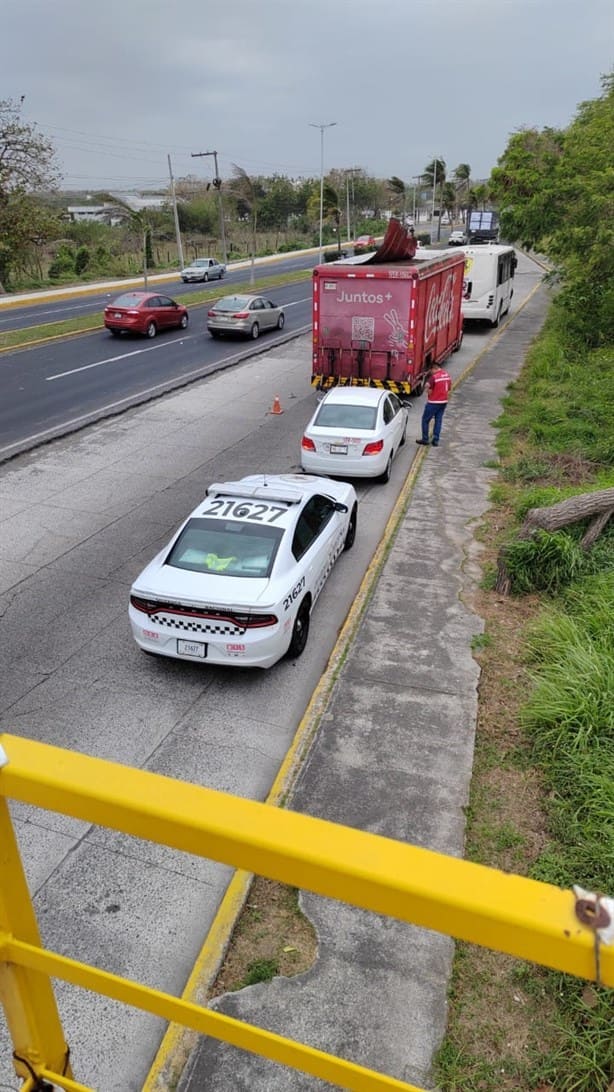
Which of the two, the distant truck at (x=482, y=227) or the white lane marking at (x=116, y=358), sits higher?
the distant truck at (x=482, y=227)

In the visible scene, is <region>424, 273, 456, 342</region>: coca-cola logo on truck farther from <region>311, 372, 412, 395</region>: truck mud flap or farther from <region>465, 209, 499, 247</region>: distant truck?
<region>465, 209, 499, 247</region>: distant truck

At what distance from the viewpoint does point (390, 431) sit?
517 inches

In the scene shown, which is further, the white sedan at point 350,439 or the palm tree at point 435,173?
the palm tree at point 435,173

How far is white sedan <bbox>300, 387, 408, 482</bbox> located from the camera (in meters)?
12.5

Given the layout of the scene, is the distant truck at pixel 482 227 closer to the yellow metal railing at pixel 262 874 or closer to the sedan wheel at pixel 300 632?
the sedan wheel at pixel 300 632

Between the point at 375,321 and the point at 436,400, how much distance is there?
2964mm

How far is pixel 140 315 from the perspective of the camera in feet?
87.6

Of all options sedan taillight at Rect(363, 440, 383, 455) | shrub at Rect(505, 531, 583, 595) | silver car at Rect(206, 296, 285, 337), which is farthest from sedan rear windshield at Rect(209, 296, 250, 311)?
shrub at Rect(505, 531, 583, 595)

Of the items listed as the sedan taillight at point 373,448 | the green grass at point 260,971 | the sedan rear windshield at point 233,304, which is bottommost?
the green grass at point 260,971

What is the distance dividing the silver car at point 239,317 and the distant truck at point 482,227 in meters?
40.6

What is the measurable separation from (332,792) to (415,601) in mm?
3474

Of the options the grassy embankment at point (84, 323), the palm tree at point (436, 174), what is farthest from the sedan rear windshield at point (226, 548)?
the palm tree at point (436, 174)

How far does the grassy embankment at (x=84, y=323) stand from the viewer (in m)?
25.9

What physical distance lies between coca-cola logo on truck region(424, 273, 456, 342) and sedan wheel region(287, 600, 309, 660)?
38.3ft
